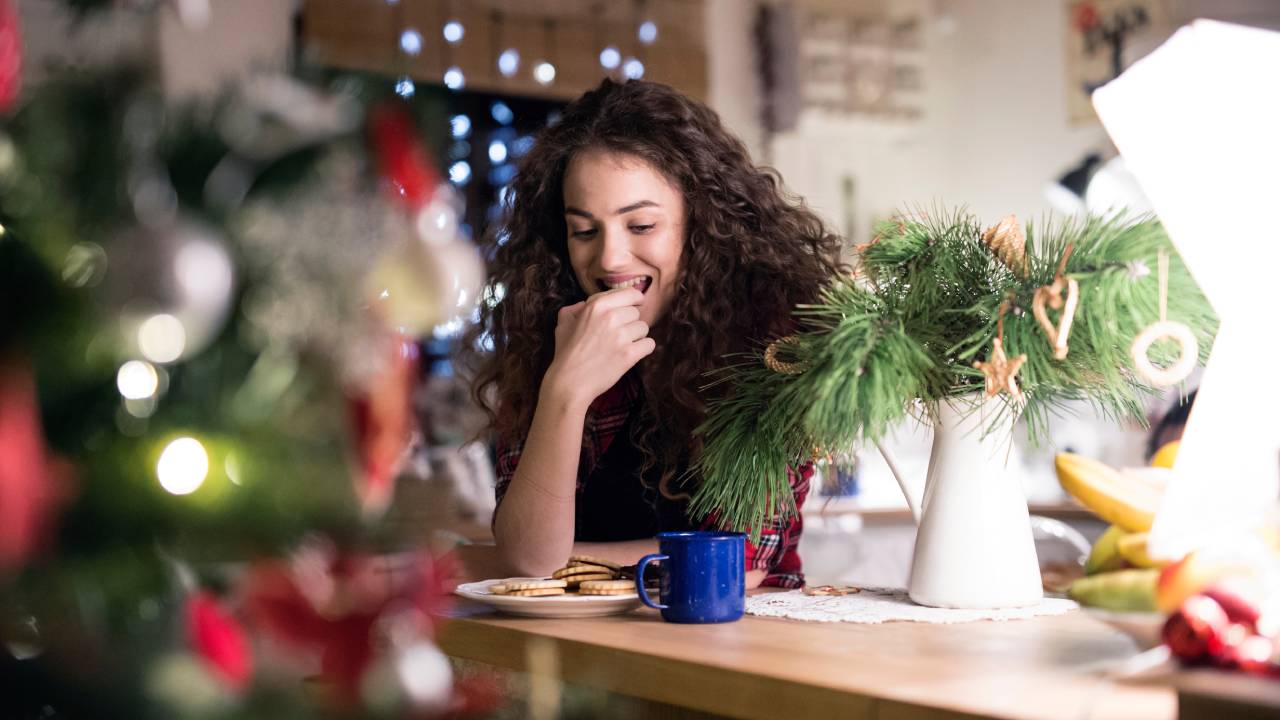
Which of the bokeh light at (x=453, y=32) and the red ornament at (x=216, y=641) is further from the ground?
the bokeh light at (x=453, y=32)

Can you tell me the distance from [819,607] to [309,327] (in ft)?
2.88

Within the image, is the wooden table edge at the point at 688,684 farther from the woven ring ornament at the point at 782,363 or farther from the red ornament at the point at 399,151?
the red ornament at the point at 399,151

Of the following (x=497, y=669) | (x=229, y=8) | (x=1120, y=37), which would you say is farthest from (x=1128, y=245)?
(x=1120, y=37)

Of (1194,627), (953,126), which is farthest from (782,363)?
(953,126)

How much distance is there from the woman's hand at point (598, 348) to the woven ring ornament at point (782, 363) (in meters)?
0.36

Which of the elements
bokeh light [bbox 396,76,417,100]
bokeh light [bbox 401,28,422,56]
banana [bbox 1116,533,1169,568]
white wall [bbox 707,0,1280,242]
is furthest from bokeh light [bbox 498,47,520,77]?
bokeh light [bbox 396,76,417,100]

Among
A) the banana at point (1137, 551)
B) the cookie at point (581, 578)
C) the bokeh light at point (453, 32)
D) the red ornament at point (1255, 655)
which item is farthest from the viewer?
the bokeh light at point (453, 32)

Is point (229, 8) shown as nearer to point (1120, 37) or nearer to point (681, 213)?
point (681, 213)

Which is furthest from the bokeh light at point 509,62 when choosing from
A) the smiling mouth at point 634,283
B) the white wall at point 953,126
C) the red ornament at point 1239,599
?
the red ornament at point 1239,599

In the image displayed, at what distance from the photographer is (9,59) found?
397 millimetres

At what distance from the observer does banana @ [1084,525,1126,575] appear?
90 centimetres

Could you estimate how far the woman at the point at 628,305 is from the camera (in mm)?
1531

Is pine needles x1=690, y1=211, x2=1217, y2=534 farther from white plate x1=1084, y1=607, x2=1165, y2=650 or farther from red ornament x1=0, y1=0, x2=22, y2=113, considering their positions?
red ornament x1=0, y1=0, x2=22, y2=113

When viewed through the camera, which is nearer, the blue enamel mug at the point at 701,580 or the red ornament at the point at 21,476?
the red ornament at the point at 21,476
